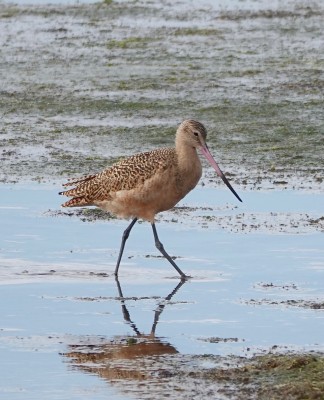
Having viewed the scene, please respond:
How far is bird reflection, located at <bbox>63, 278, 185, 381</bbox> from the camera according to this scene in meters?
8.21

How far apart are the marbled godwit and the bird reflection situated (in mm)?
2108

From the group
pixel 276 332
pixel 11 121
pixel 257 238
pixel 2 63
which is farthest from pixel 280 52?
pixel 276 332

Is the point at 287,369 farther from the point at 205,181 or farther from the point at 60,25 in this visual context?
the point at 60,25

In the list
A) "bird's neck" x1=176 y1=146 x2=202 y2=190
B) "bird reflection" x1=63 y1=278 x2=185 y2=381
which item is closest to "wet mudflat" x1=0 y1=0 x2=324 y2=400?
"bird reflection" x1=63 y1=278 x2=185 y2=381

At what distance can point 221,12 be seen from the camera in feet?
79.9

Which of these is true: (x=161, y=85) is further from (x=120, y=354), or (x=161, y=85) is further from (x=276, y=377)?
(x=276, y=377)

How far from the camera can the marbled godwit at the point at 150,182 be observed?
37.0ft

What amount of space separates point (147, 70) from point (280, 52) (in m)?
2.14

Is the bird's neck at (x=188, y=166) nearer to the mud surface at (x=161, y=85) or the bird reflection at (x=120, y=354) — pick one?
the mud surface at (x=161, y=85)

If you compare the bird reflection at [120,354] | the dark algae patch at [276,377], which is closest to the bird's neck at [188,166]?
the bird reflection at [120,354]

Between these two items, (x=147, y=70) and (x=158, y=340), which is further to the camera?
(x=147, y=70)

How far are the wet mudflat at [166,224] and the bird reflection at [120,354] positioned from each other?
0.01 metres

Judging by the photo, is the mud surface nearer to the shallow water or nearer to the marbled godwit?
the shallow water

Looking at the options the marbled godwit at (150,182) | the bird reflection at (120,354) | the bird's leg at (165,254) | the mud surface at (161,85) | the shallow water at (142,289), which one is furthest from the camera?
the mud surface at (161,85)
